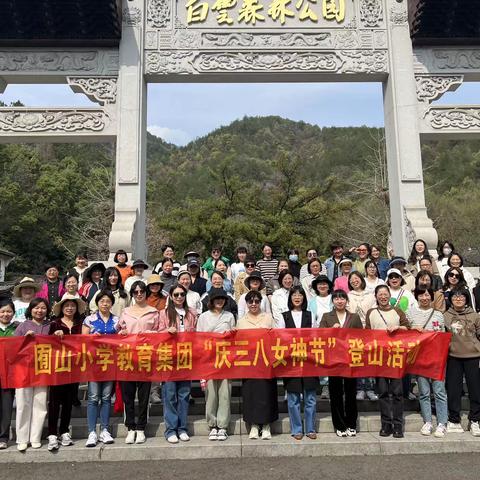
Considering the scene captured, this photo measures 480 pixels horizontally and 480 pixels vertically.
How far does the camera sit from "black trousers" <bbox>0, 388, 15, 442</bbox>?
4.38 m

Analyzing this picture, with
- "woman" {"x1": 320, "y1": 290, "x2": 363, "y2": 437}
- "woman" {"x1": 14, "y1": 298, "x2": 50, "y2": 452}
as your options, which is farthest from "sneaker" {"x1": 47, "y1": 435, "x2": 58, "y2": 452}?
"woman" {"x1": 320, "y1": 290, "x2": 363, "y2": 437}

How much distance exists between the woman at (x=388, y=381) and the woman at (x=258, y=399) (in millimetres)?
1062

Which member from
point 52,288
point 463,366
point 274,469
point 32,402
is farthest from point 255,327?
point 52,288

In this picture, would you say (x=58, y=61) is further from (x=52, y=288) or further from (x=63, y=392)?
(x=63, y=392)

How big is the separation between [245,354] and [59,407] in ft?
6.15

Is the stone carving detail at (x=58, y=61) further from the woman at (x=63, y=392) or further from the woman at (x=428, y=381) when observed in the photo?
the woman at (x=428, y=381)

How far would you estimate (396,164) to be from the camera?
9492 mm

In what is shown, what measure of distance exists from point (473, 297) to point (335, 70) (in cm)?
572

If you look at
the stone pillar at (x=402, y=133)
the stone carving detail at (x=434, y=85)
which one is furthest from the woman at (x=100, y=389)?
the stone carving detail at (x=434, y=85)

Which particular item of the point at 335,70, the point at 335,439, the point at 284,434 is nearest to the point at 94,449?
the point at 284,434

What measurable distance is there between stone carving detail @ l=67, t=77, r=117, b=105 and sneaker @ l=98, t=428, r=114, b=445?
274 inches

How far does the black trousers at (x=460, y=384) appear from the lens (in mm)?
4652

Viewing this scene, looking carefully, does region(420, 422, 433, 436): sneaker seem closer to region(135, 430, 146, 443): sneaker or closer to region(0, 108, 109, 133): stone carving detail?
region(135, 430, 146, 443): sneaker

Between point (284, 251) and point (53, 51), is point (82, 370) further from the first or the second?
point (284, 251)
